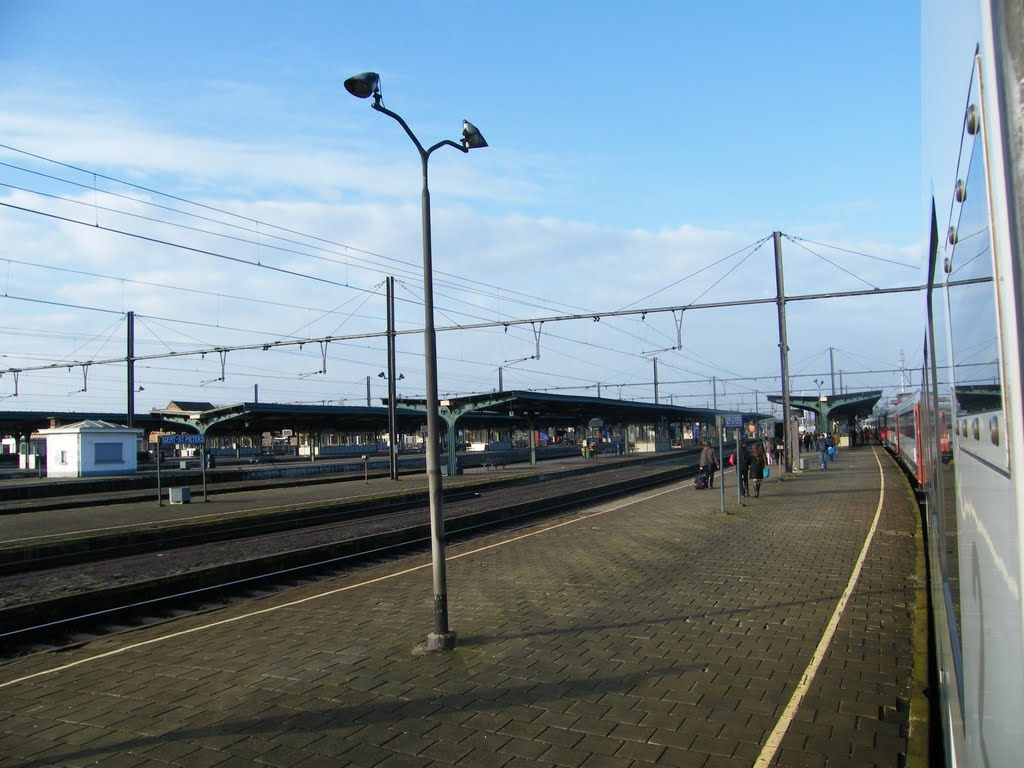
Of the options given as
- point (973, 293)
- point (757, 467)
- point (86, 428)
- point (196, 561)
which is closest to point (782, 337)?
point (757, 467)

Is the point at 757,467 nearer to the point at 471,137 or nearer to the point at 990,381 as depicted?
the point at 471,137

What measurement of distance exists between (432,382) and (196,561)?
312 inches

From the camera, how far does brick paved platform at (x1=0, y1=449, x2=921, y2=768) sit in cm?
476

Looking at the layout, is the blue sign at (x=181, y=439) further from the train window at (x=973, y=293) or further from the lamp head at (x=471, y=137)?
the train window at (x=973, y=293)

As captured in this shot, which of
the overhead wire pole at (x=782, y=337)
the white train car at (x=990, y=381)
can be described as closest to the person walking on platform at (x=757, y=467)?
the overhead wire pole at (x=782, y=337)

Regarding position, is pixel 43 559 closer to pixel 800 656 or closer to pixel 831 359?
pixel 800 656

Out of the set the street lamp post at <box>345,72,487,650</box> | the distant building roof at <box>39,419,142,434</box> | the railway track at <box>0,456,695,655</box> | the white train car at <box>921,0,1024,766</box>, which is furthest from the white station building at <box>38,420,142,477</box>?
the white train car at <box>921,0,1024,766</box>

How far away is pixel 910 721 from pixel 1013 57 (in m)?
A: 4.92

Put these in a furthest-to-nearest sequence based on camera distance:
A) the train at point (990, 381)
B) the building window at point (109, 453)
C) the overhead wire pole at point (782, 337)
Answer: the building window at point (109, 453) → the overhead wire pole at point (782, 337) → the train at point (990, 381)

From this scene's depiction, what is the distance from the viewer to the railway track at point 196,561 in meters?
8.97

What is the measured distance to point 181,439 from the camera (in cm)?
2622

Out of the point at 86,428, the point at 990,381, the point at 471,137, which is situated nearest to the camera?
the point at 990,381

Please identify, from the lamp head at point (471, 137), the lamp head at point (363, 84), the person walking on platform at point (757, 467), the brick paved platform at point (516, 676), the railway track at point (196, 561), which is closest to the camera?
the brick paved platform at point (516, 676)

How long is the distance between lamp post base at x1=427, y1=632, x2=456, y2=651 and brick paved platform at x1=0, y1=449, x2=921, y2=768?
0.16 metres
